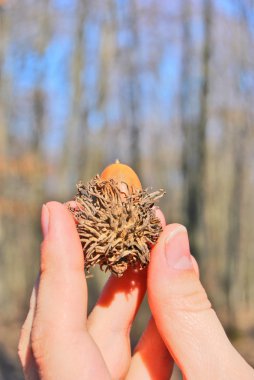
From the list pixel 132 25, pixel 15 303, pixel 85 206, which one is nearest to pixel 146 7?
pixel 132 25

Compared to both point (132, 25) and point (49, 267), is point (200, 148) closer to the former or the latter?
point (132, 25)

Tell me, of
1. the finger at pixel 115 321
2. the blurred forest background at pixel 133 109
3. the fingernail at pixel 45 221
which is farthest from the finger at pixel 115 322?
the blurred forest background at pixel 133 109

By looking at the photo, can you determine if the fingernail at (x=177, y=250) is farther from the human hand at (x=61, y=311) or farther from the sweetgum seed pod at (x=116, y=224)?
the human hand at (x=61, y=311)

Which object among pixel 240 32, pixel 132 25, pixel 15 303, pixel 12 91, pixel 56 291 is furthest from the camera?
pixel 15 303

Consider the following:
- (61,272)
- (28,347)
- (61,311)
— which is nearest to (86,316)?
(61,311)

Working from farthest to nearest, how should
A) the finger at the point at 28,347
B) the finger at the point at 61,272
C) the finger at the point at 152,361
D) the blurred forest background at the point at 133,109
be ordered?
the blurred forest background at the point at 133,109, the finger at the point at 152,361, the finger at the point at 28,347, the finger at the point at 61,272

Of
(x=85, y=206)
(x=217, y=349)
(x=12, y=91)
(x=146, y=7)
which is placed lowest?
(x=217, y=349)
